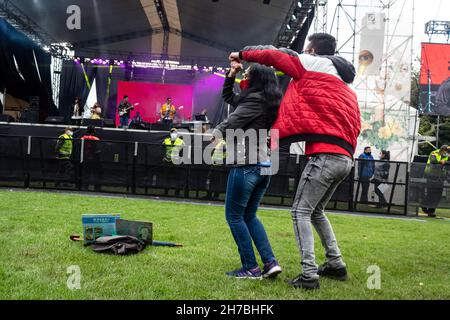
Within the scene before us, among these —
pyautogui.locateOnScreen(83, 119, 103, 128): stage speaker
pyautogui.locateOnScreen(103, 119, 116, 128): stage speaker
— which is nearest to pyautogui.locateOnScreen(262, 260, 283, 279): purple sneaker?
pyautogui.locateOnScreen(83, 119, 103, 128): stage speaker

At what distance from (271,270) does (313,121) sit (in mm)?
1237

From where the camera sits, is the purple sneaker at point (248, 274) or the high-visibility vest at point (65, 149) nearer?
the purple sneaker at point (248, 274)

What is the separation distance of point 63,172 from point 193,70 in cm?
1476

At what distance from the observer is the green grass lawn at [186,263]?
9.93ft

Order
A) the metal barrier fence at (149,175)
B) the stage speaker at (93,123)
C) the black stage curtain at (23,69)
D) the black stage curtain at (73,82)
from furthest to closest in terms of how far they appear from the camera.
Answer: the black stage curtain at (73,82) → the black stage curtain at (23,69) → the stage speaker at (93,123) → the metal barrier fence at (149,175)

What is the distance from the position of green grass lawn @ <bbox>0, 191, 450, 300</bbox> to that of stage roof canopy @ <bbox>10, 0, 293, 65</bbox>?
544 inches

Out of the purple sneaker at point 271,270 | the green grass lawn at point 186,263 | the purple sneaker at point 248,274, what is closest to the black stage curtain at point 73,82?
the green grass lawn at point 186,263

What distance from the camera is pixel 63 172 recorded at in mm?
10969

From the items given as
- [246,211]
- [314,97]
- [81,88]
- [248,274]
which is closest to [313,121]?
[314,97]

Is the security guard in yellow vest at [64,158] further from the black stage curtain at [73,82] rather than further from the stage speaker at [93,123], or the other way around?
the black stage curtain at [73,82]

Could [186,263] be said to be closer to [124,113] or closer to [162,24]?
[124,113]

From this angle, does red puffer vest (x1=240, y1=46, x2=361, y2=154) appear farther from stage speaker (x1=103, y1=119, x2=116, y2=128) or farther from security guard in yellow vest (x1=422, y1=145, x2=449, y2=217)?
stage speaker (x1=103, y1=119, x2=116, y2=128)

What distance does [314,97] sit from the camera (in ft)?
10.4
